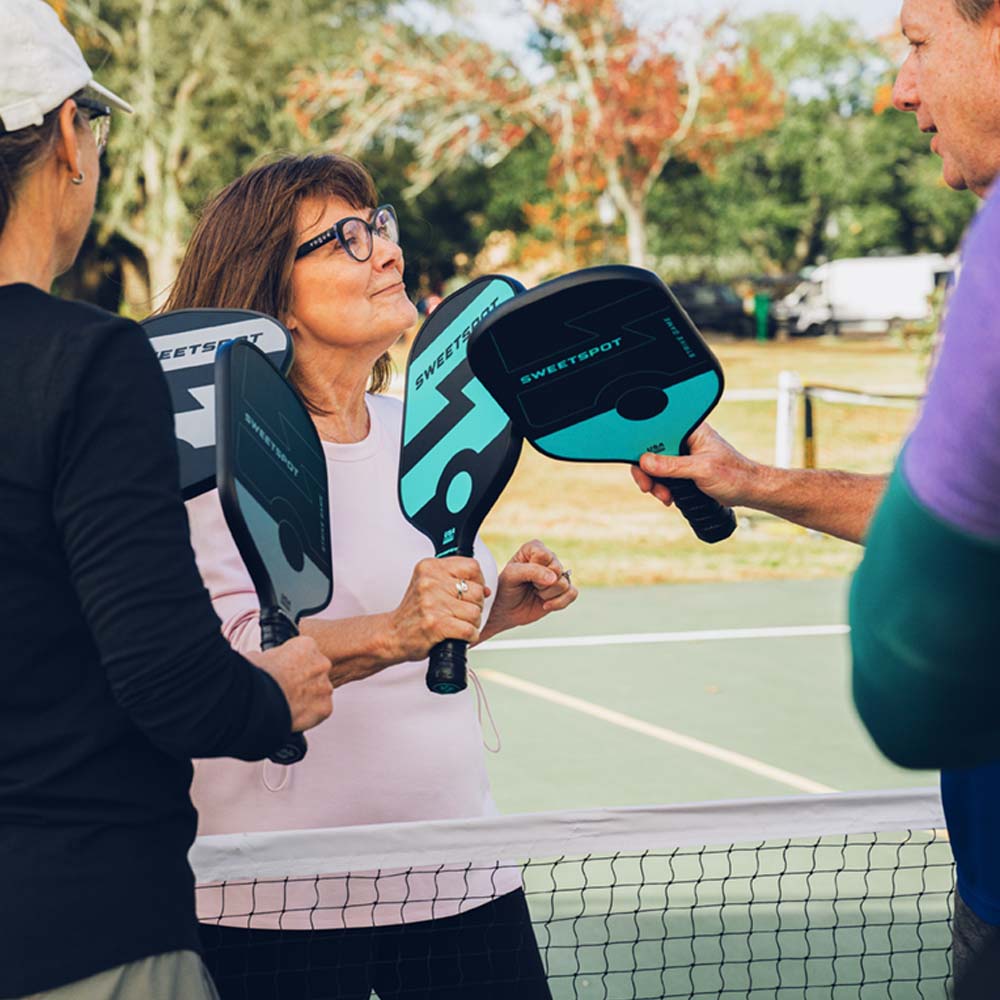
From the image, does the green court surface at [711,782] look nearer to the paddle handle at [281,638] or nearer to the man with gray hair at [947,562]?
the paddle handle at [281,638]

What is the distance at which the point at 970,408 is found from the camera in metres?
0.96

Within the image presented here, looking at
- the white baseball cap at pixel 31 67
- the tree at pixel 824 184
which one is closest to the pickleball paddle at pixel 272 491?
the white baseball cap at pixel 31 67

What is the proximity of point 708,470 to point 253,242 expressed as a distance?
1.05 meters

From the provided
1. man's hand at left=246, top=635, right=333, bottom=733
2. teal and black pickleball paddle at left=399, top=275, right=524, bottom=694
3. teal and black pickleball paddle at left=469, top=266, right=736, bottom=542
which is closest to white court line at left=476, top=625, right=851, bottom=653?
teal and black pickleball paddle at left=399, top=275, right=524, bottom=694

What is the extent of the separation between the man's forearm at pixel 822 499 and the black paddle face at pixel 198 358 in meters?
0.91

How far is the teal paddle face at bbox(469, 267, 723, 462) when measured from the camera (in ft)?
7.23

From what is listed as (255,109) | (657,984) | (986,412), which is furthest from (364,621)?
(255,109)

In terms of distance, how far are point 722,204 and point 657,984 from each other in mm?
49234

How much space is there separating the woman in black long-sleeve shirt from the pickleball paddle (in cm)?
30

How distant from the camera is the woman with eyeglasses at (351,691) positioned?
8.76ft

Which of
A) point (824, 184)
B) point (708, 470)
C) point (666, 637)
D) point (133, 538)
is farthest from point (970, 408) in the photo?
point (824, 184)

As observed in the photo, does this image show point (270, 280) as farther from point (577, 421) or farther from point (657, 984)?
point (657, 984)

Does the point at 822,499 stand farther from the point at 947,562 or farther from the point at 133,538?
the point at 947,562

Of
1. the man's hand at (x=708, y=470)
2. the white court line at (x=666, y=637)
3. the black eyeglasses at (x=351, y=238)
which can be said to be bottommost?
the white court line at (x=666, y=637)
